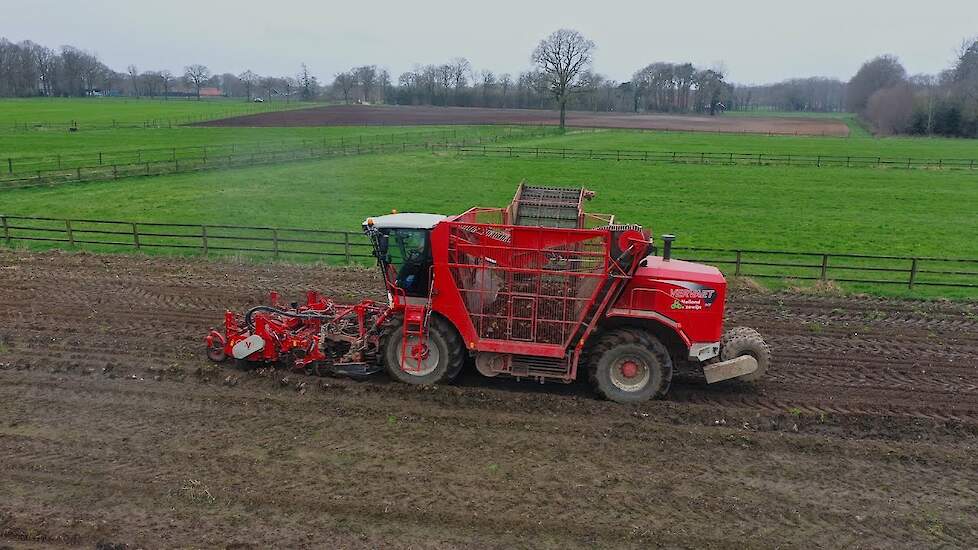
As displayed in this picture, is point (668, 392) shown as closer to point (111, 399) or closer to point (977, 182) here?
point (111, 399)

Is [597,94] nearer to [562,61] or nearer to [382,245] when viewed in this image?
[562,61]

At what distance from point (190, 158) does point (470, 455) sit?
40.7m

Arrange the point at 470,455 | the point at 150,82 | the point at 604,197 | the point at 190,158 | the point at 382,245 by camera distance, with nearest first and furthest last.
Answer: the point at 470,455
the point at 382,245
the point at 604,197
the point at 190,158
the point at 150,82

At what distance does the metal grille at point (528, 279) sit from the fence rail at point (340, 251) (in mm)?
8175

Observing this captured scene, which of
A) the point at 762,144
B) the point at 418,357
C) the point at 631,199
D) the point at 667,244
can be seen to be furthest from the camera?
the point at 762,144

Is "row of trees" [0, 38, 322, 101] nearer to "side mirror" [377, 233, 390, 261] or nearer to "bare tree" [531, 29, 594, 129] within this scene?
"bare tree" [531, 29, 594, 129]

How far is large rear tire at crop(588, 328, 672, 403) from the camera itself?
9609 millimetres

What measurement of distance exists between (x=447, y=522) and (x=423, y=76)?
138 metres

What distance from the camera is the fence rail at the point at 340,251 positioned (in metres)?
17.7

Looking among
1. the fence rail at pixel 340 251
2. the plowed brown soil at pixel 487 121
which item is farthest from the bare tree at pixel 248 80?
the fence rail at pixel 340 251

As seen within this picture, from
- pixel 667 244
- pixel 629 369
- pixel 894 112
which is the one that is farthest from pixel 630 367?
pixel 894 112

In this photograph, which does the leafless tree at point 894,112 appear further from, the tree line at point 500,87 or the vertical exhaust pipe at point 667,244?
the vertical exhaust pipe at point 667,244

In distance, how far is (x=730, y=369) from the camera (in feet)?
32.1

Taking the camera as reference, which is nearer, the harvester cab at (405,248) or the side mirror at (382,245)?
the harvester cab at (405,248)
